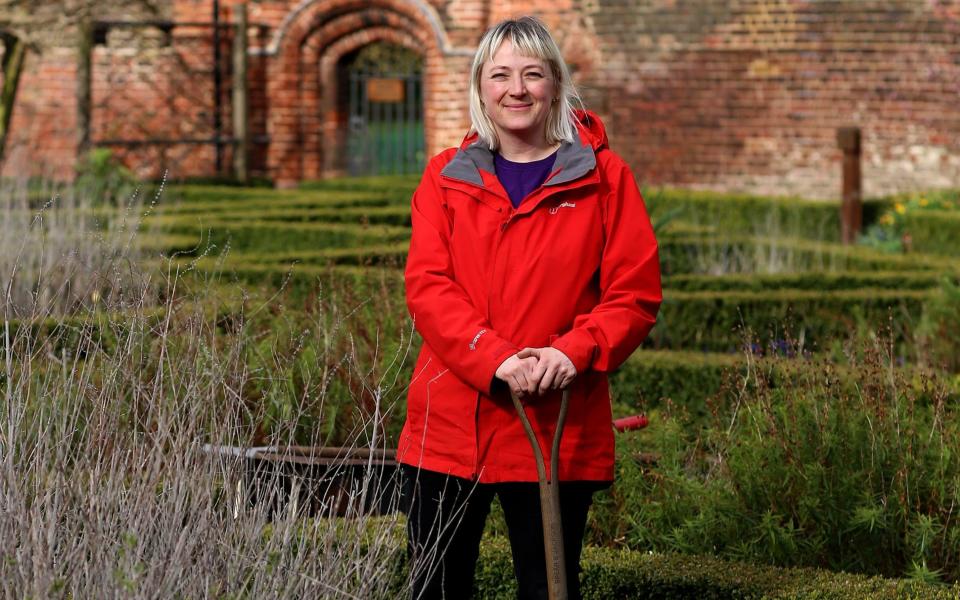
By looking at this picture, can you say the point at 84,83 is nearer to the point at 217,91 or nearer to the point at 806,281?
the point at 217,91

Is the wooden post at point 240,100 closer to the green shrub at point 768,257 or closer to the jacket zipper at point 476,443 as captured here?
the green shrub at point 768,257

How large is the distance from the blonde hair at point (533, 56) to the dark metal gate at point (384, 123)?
Answer: 15.2m

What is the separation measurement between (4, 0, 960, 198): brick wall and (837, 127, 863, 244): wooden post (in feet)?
5.68

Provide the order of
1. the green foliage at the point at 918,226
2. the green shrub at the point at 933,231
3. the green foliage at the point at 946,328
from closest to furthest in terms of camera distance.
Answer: the green foliage at the point at 946,328
the green shrub at the point at 933,231
the green foliage at the point at 918,226

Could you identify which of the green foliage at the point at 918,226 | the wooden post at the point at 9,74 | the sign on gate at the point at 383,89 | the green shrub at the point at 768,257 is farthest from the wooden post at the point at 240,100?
the green shrub at the point at 768,257

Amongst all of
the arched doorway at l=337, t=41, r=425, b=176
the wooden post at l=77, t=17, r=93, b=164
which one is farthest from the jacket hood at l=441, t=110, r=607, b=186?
the arched doorway at l=337, t=41, r=425, b=176

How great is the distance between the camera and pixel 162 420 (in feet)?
10.4

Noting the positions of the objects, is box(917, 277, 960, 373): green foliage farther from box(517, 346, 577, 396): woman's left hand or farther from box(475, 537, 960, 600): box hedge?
box(517, 346, 577, 396): woman's left hand

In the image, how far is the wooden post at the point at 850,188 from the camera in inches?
524

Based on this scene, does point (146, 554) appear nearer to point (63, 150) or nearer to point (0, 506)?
point (0, 506)

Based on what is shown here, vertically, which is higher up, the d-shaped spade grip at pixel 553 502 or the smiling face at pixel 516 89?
the smiling face at pixel 516 89

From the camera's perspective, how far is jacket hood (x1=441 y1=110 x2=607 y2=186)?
10.3ft

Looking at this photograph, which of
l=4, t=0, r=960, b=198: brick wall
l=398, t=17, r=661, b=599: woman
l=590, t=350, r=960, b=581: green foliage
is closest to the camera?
l=398, t=17, r=661, b=599: woman

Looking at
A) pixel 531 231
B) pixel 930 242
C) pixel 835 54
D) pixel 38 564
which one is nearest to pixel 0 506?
pixel 38 564
